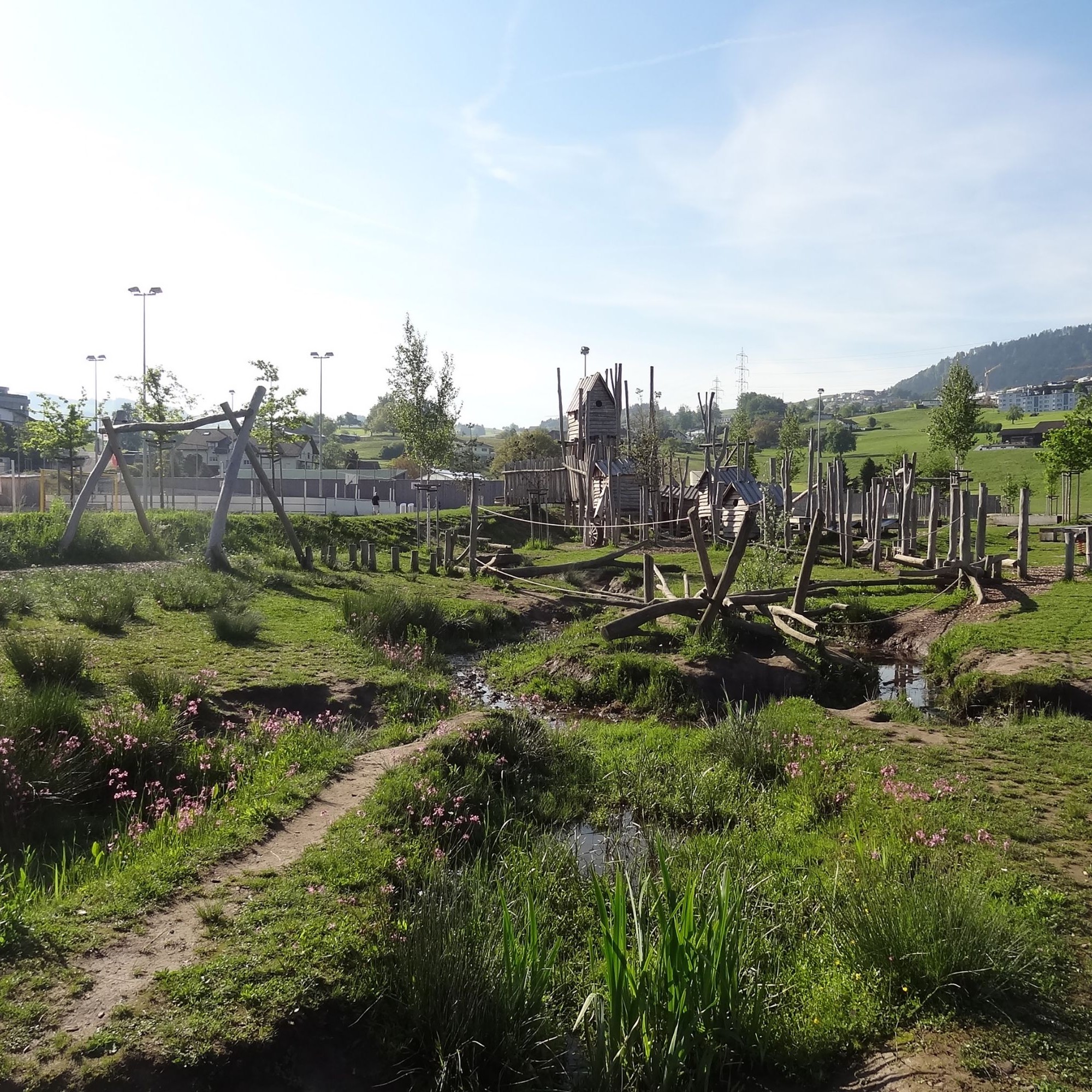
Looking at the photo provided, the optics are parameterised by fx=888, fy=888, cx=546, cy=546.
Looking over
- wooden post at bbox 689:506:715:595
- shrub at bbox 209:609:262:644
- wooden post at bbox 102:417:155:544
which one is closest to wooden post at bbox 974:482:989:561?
wooden post at bbox 689:506:715:595

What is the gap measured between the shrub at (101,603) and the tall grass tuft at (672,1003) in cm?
1057

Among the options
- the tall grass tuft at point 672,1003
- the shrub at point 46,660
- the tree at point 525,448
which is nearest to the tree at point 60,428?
the shrub at point 46,660

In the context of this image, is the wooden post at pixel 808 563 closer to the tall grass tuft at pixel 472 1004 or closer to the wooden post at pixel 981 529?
the wooden post at pixel 981 529

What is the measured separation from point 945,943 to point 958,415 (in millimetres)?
45610

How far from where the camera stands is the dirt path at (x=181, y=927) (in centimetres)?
479

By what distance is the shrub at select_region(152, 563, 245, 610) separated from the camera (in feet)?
50.5

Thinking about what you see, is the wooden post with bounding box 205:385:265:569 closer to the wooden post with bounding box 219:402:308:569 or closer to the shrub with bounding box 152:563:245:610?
the wooden post with bounding box 219:402:308:569

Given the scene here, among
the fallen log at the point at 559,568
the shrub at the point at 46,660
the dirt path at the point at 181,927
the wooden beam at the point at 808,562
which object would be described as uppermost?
the wooden beam at the point at 808,562

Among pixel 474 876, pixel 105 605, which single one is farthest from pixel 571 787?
pixel 105 605

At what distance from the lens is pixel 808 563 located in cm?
1444

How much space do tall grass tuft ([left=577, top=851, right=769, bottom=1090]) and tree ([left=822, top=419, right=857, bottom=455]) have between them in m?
94.4

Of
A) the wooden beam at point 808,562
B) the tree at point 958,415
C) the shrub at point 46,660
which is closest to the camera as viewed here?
the shrub at point 46,660

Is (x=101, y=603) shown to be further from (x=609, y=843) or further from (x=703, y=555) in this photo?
(x=703, y=555)

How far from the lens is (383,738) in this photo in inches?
394
